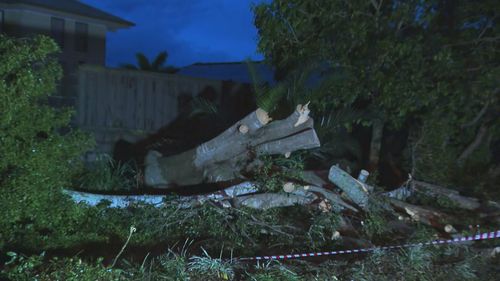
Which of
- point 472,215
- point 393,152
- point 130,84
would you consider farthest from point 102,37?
point 472,215

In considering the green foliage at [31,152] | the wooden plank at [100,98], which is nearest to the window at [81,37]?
the wooden plank at [100,98]

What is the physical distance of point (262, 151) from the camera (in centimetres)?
711

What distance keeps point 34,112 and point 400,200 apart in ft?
16.5

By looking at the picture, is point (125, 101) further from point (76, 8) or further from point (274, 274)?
point (274, 274)

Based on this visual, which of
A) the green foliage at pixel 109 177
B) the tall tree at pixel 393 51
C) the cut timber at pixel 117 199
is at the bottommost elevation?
the cut timber at pixel 117 199

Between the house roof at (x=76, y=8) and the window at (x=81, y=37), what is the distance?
0.31m

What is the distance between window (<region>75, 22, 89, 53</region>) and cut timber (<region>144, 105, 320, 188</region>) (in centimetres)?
560

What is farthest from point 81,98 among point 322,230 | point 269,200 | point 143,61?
point 143,61

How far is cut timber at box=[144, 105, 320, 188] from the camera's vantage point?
6902mm

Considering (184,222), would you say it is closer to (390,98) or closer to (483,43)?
(390,98)

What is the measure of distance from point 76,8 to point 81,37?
0.62 metres

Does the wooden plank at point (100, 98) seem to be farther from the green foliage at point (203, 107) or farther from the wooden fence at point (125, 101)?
the green foliage at point (203, 107)

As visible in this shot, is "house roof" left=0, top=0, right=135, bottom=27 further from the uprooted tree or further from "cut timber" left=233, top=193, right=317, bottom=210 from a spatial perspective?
"cut timber" left=233, top=193, right=317, bottom=210

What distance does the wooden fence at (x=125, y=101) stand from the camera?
29.6ft
